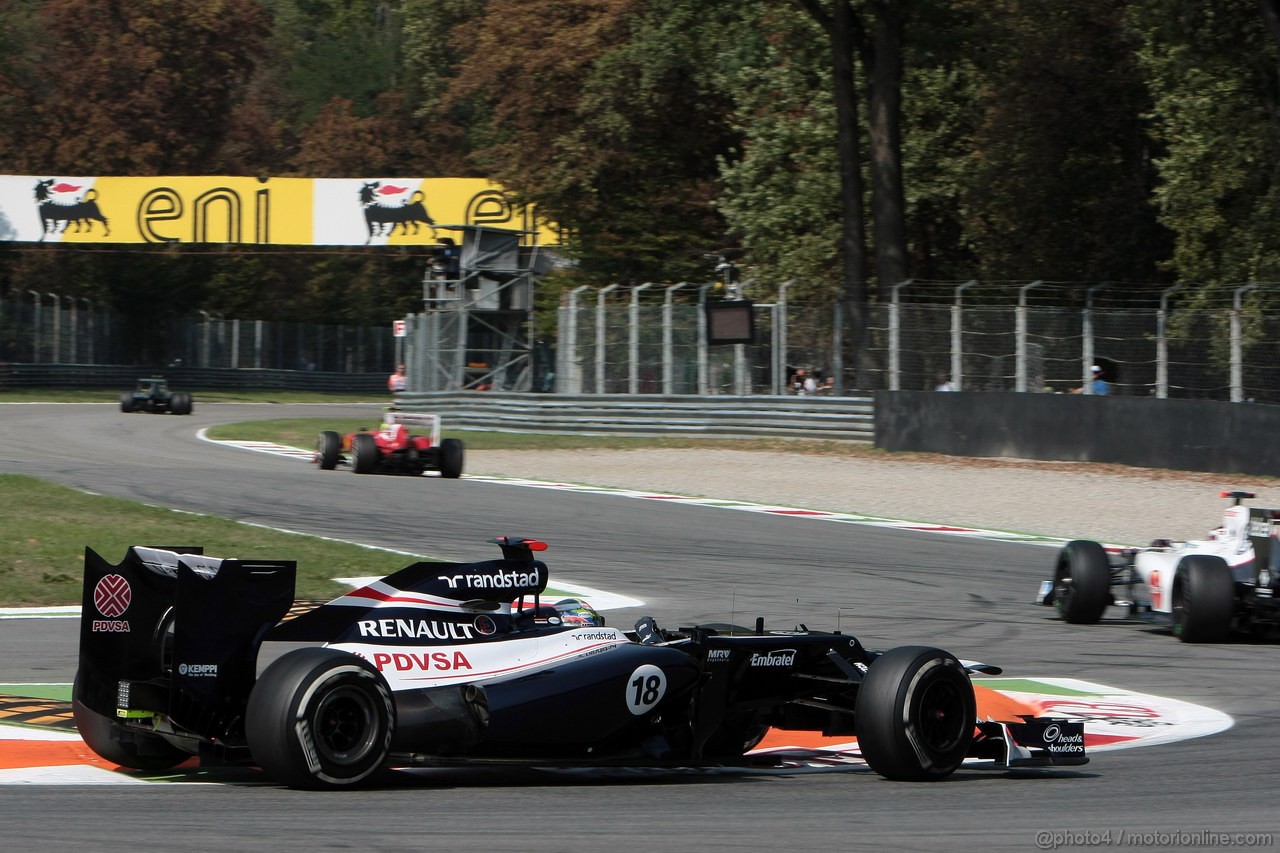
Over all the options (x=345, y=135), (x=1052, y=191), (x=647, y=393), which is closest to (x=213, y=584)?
(x=647, y=393)

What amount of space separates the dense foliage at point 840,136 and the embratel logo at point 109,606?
967 inches

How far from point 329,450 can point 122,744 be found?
59.6 ft

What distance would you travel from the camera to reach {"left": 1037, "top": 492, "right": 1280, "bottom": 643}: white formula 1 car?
1078 centimetres

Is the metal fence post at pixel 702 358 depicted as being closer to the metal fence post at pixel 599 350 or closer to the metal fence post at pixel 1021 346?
the metal fence post at pixel 599 350

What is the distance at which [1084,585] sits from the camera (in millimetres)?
11664

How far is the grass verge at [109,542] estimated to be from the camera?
41.1ft

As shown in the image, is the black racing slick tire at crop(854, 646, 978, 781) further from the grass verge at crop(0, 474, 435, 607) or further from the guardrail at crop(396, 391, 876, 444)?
the guardrail at crop(396, 391, 876, 444)

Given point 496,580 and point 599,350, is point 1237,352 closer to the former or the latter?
point 599,350

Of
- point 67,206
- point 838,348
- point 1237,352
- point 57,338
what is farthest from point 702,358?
point 57,338

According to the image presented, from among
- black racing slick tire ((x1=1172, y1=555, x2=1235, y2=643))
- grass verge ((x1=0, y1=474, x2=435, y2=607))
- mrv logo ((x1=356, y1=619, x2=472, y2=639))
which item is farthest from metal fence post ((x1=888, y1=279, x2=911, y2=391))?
mrv logo ((x1=356, y1=619, x2=472, y2=639))

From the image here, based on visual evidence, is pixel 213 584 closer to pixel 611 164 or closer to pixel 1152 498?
pixel 1152 498

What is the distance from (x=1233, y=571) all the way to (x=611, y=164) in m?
34.1

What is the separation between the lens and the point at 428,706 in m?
6.12

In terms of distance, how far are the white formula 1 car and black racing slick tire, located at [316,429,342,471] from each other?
14203mm
